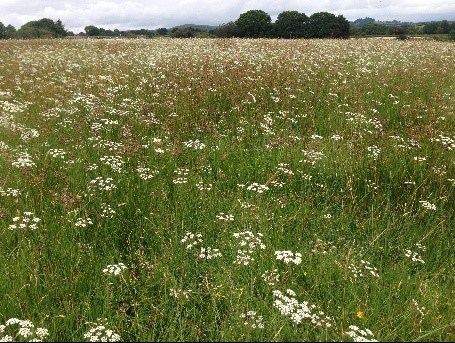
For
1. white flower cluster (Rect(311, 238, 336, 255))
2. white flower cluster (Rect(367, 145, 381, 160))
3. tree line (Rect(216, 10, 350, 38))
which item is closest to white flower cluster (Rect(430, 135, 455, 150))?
white flower cluster (Rect(367, 145, 381, 160))

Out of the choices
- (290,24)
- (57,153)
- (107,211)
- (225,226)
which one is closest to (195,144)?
(57,153)

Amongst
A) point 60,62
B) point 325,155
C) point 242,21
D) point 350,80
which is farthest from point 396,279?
point 242,21

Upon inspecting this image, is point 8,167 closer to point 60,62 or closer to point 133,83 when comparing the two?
point 133,83

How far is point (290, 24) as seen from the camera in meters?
58.6

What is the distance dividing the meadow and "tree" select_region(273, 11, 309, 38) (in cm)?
5149

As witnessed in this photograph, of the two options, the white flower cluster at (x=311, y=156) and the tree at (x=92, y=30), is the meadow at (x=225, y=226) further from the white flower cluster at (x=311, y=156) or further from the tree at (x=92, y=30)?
the tree at (x=92, y=30)

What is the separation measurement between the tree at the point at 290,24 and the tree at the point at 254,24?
4.59 feet

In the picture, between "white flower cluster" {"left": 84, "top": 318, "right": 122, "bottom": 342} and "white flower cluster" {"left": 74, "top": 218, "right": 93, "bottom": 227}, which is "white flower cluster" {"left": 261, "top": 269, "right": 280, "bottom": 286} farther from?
"white flower cluster" {"left": 74, "top": 218, "right": 93, "bottom": 227}

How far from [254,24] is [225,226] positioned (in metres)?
56.5

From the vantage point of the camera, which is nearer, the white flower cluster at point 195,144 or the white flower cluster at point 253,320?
the white flower cluster at point 253,320

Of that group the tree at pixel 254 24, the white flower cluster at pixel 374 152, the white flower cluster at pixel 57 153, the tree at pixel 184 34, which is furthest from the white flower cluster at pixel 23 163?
the tree at pixel 254 24

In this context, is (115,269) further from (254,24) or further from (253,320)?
(254,24)

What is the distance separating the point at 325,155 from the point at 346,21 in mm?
60638

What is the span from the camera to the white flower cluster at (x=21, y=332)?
8.72 ft
